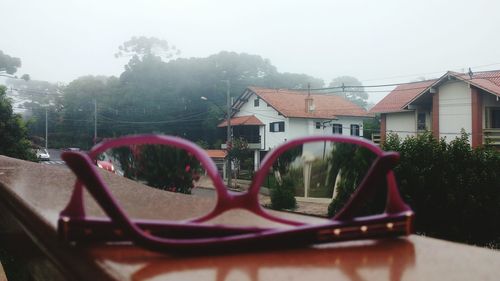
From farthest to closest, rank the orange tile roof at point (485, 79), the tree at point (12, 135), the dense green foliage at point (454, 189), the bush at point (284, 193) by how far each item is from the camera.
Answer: the orange tile roof at point (485, 79)
the tree at point (12, 135)
the dense green foliage at point (454, 189)
the bush at point (284, 193)

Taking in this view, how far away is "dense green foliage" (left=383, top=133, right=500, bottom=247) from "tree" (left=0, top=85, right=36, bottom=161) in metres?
4.14

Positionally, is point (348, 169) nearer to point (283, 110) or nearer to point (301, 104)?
point (283, 110)

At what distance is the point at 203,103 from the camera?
4387 millimetres

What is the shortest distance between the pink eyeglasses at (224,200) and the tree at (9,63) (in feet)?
21.0

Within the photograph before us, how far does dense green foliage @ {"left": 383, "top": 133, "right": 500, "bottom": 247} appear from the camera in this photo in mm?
3887

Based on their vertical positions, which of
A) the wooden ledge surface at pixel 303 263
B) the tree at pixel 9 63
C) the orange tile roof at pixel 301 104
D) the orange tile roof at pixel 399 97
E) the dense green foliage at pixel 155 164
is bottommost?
the wooden ledge surface at pixel 303 263

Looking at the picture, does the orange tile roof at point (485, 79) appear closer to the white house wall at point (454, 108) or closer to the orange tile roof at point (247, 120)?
the white house wall at point (454, 108)

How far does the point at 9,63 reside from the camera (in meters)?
6.18

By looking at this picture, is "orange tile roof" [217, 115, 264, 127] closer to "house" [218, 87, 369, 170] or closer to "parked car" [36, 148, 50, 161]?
"house" [218, 87, 369, 170]

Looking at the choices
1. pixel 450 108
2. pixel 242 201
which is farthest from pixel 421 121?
pixel 242 201

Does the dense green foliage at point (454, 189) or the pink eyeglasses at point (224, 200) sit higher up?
the pink eyeglasses at point (224, 200)

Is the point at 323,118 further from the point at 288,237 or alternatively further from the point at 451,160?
the point at 288,237

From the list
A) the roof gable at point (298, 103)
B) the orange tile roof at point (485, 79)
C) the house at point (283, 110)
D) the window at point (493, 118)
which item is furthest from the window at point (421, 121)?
the house at point (283, 110)

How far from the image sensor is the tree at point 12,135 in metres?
4.88
